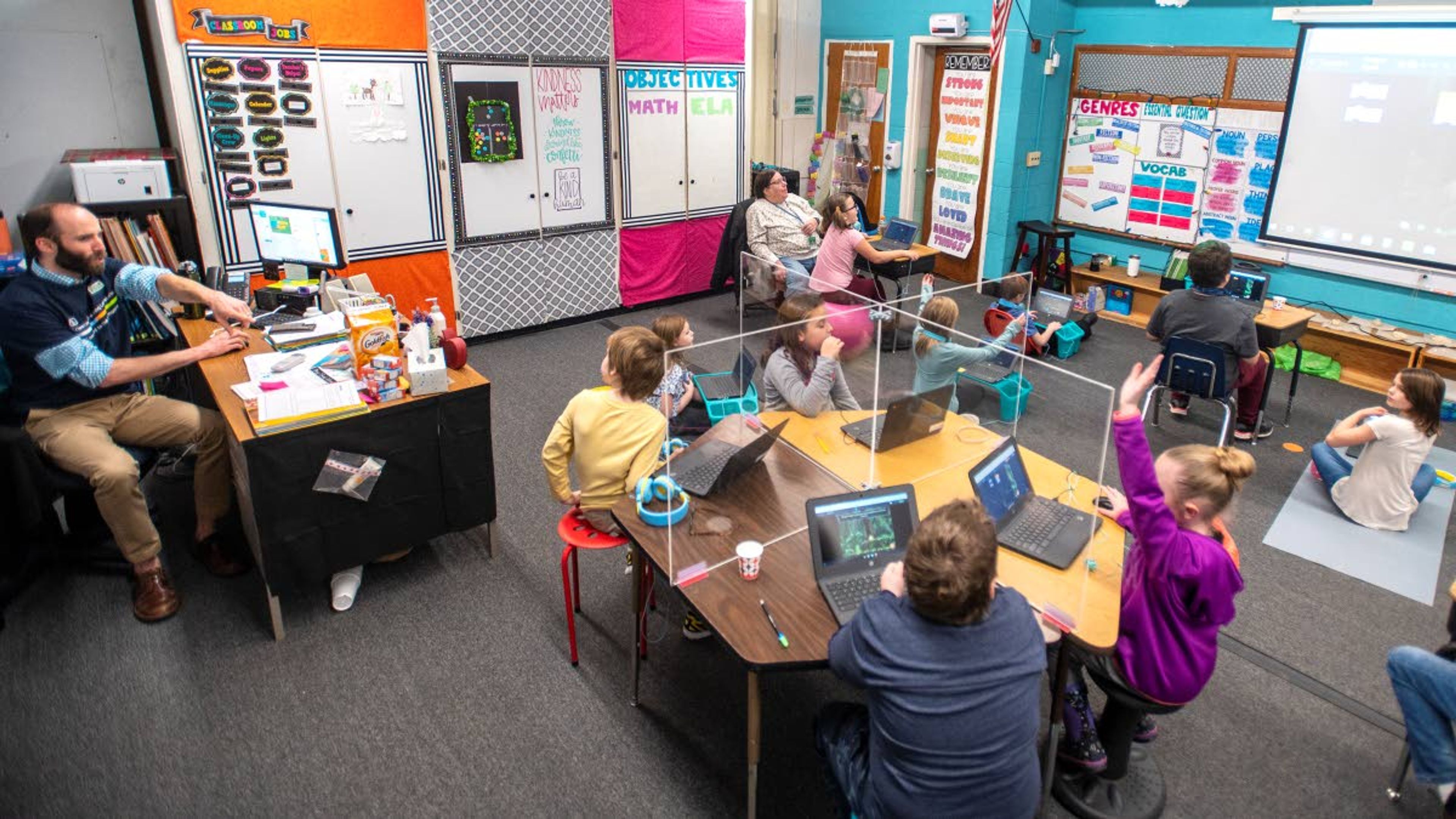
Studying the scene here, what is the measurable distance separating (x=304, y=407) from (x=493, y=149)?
119 inches

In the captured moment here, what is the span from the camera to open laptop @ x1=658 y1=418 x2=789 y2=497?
2.73 m

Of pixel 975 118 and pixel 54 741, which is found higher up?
pixel 975 118

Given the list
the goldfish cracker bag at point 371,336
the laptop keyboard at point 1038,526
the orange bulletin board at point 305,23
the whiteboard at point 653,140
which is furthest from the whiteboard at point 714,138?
the laptop keyboard at point 1038,526

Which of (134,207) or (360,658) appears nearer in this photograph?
(360,658)

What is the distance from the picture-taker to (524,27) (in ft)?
17.8

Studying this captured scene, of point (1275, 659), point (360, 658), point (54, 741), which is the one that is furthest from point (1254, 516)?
point (54, 741)

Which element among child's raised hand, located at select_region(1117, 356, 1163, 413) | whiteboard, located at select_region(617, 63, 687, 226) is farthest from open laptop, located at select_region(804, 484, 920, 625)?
whiteboard, located at select_region(617, 63, 687, 226)

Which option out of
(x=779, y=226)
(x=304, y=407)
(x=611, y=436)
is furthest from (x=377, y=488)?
(x=779, y=226)

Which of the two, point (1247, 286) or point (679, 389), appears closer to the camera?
point (679, 389)

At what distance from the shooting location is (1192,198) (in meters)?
6.29

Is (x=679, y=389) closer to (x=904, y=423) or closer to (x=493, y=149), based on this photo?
(x=904, y=423)

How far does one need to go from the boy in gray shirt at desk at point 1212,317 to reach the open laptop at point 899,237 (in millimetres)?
1914

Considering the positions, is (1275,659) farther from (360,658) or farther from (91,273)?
(91,273)

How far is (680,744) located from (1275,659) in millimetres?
2117
